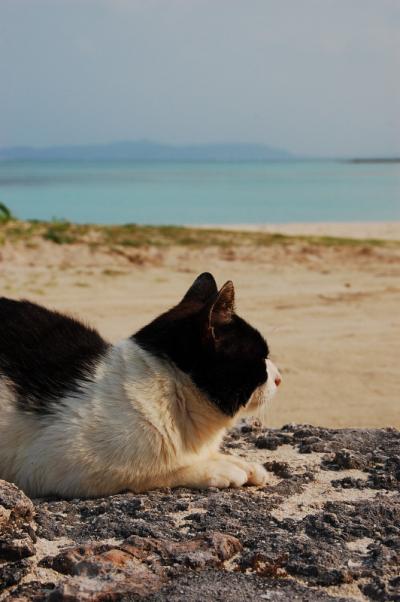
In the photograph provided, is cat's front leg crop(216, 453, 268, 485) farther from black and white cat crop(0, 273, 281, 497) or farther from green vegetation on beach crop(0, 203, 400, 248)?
green vegetation on beach crop(0, 203, 400, 248)

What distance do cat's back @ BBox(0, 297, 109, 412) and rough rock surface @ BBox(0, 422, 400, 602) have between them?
47 centimetres

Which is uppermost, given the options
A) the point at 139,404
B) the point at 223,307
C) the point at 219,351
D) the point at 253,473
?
the point at 223,307

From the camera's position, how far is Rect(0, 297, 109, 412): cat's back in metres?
3.55

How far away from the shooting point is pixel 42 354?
3715 mm

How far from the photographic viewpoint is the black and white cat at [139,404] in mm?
3406

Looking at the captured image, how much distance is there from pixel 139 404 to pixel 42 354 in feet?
1.79

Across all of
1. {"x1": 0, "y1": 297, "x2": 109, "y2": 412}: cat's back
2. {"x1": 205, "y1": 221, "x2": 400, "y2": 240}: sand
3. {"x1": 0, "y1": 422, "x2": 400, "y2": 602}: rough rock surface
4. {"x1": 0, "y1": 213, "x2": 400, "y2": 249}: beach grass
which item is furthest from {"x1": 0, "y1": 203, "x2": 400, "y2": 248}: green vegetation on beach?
{"x1": 0, "y1": 422, "x2": 400, "y2": 602}: rough rock surface

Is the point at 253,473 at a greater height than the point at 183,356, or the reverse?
the point at 183,356

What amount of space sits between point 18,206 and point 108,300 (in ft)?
66.5

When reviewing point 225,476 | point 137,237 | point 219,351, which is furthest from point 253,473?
point 137,237

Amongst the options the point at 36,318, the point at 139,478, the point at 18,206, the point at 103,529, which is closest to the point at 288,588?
the point at 103,529

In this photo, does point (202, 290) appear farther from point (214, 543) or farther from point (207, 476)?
point (214, 543)

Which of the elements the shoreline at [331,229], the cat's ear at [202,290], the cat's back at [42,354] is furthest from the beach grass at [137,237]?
the cat's ear at [202,290]

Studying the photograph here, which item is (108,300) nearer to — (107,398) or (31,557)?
(107,398)
